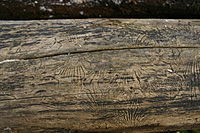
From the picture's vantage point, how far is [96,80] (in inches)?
61.6

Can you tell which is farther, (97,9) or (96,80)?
(97,9)

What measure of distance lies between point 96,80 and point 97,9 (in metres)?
0.77

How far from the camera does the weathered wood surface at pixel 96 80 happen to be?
1.55 metres

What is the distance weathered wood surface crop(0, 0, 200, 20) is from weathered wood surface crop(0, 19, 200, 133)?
1.13 feet

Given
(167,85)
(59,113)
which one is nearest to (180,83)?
(167,85)

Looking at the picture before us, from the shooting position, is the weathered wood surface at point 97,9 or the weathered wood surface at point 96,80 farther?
the weathered wood surface at point 97,9

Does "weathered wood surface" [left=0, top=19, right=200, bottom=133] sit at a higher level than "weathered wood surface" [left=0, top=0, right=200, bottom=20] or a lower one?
lower

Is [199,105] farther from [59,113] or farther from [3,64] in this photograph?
[3,64]

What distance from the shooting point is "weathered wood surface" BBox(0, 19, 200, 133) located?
1.55 metres

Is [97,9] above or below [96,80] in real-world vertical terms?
above

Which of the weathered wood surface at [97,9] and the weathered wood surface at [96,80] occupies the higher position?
the weathered wood surface at [97,9]

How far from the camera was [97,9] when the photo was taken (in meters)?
2.05

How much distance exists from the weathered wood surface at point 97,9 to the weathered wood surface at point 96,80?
35 cm

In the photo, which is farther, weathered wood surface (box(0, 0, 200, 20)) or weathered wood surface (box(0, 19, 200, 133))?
weathered wood surface (box(0, 0, 200, 20))
